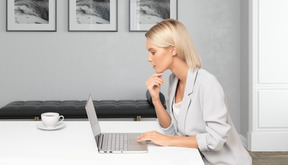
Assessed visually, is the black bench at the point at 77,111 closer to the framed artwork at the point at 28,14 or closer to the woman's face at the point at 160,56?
the framed artwork at the point at 28,14

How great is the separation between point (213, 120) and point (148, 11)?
3026 millimetres

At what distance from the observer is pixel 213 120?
1.54 metres

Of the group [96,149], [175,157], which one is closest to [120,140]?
[96,149]

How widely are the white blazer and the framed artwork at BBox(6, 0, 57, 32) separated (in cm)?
309

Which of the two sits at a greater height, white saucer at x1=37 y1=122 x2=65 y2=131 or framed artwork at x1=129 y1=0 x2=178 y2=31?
framed artwork at x1=129 y1=0 x2=178 y2=31

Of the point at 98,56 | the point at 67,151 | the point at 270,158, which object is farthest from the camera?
the point at 98,56

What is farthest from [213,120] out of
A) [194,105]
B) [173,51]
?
[173,51]

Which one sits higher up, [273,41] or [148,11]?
[148,11]

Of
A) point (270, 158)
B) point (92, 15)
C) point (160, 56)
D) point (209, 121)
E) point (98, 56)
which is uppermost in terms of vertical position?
point (92, 15)

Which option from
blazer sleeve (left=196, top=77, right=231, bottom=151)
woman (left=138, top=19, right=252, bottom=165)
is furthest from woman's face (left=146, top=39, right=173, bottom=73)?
blazer sleeve (left=196, top=77, right=231, bottom=151)

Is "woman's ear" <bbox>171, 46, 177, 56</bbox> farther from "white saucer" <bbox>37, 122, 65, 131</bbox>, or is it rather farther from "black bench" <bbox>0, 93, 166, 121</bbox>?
"black bench" <bbox>0, 93, 166, 121</bbox>

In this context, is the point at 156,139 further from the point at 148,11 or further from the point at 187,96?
the point at 148,11

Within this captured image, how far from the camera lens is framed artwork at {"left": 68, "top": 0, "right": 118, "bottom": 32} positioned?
4.34 metres

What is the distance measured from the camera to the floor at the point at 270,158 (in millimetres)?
3611
